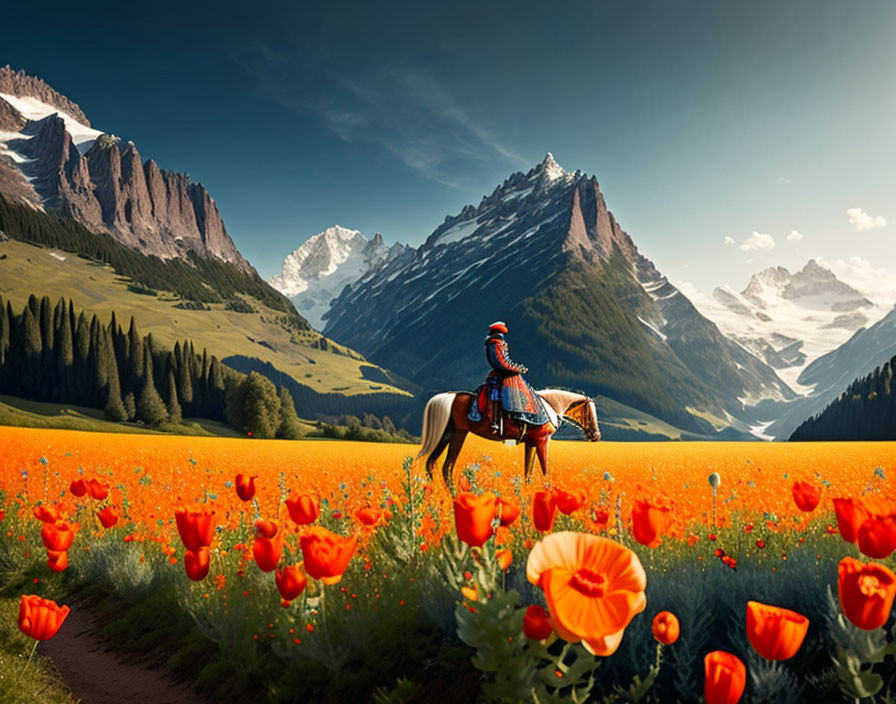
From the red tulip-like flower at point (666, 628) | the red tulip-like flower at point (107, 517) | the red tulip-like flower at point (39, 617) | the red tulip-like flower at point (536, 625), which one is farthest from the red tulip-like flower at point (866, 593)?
the red tulip-like flower at point (107, 517)

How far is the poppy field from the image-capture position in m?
2.23

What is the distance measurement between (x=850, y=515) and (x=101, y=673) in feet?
27.9

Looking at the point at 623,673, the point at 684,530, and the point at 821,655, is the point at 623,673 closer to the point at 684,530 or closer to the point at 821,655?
the point at 821,655

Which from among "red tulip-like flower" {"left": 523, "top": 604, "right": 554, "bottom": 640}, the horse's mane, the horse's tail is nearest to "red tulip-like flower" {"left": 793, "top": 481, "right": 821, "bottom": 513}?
"red tulip-like flower" {"left": 523, "top": 604, "right": 554, "bottom": 640}

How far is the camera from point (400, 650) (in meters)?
5.20

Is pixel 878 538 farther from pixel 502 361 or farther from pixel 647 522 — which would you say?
pixel 502 361

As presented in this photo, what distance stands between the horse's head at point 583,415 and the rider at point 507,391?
6.63 feet

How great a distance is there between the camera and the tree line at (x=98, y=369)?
10419 centimetres

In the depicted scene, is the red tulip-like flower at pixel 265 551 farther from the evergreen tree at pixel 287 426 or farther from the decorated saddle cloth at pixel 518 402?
the evergreen tree at pixel 287 426

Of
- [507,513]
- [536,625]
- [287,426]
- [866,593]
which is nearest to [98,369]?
[287,426]

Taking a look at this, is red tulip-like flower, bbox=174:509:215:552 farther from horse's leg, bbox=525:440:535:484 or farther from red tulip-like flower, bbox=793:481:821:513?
horse's leg, bbox=525:440:535:484

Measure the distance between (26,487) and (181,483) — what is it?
363cm

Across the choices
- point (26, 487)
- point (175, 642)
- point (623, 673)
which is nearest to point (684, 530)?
point (623, 673)

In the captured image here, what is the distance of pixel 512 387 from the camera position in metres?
13.8
